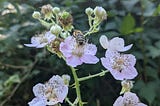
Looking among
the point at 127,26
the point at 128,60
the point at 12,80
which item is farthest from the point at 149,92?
the point at 128,60

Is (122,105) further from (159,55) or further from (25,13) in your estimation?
(25,13)

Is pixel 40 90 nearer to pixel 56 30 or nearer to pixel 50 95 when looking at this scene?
pixel 50 95

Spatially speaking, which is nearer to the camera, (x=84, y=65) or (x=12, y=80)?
(x=84, y=65)

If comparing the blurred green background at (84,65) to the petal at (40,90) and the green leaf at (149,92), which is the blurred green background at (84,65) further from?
the petal at (40,90)

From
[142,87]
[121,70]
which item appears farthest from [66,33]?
[142,87]

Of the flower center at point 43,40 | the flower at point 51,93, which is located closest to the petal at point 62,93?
the flower at point 51,93

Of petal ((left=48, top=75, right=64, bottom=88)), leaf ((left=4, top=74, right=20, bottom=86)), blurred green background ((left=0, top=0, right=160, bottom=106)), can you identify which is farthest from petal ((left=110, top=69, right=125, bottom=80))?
leaf ((left=4, top=74, right=20, bottom=86))
